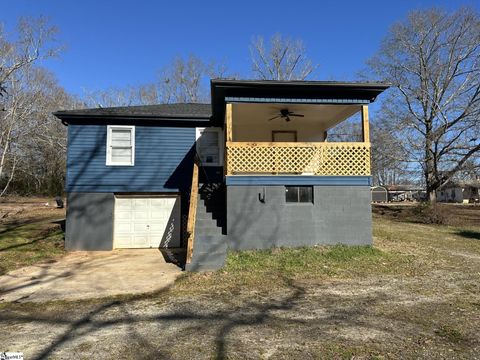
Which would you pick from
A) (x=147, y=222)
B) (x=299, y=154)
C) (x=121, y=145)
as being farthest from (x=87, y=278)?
(x=299, y=154)

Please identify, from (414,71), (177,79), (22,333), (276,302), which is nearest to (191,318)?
(276,302)

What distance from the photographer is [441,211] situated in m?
20.3

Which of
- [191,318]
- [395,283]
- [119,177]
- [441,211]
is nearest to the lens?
[191,318]

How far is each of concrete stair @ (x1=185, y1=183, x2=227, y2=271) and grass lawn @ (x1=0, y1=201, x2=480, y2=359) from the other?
0.40 meters

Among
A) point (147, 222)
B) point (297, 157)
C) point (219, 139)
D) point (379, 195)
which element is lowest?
point (147, 222)

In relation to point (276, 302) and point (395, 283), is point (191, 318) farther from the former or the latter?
point (395, 283)

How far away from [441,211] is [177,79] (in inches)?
1183

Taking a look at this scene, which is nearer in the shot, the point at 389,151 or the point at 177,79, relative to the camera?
the point at 389,151

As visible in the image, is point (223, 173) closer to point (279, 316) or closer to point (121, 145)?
point (121, 145)

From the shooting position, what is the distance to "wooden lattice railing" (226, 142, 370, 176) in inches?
418

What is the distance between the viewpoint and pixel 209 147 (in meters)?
13.6

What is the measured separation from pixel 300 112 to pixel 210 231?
5651 millimetres

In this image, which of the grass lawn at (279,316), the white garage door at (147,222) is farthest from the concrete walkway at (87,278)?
the white garage door at (147,222)

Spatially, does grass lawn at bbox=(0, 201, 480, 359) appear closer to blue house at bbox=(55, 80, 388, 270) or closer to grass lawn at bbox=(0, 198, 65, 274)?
blue house at bbox=(55, 80, 388, 270)
